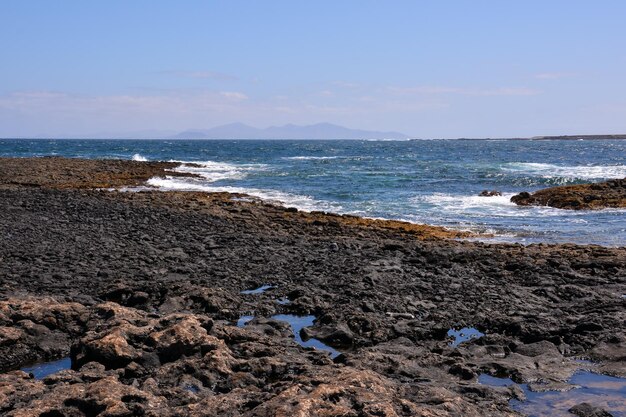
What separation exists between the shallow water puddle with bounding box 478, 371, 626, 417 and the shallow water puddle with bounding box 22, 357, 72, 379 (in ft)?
18.8

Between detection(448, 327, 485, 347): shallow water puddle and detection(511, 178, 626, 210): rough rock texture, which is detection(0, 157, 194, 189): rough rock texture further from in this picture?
detection(448, 327, 485, 347): shallow water puddle

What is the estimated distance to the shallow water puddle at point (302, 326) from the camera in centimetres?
987

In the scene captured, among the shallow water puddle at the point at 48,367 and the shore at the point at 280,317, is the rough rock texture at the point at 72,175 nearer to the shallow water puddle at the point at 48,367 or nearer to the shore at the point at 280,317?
the shore at the point at 280,317

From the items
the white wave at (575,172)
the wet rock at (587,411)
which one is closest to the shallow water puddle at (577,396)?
the wet rock at (587,411)

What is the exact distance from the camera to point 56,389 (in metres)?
6.78

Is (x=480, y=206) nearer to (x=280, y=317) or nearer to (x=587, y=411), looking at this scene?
(x=280, y=317)

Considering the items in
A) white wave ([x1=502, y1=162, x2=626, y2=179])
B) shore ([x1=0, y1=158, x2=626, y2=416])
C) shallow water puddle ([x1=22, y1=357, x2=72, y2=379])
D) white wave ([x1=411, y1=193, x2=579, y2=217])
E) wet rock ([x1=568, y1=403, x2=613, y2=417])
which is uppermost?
white wave ([x1=502, y1=162, x2=626, y2=179])

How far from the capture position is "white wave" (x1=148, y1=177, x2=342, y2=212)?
105 feet

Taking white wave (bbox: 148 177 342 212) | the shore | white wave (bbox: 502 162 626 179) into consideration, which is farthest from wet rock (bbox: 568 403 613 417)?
white wave (bbox: 502 162 626 179)

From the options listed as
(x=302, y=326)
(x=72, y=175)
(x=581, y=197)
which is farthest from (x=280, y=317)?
(x=72, y=175)

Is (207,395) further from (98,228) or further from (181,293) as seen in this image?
(98,228)

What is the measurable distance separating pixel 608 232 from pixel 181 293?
728 inches

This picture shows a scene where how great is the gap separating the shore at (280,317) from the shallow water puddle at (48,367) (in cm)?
20

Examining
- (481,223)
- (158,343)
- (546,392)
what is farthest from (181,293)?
(481,223)
